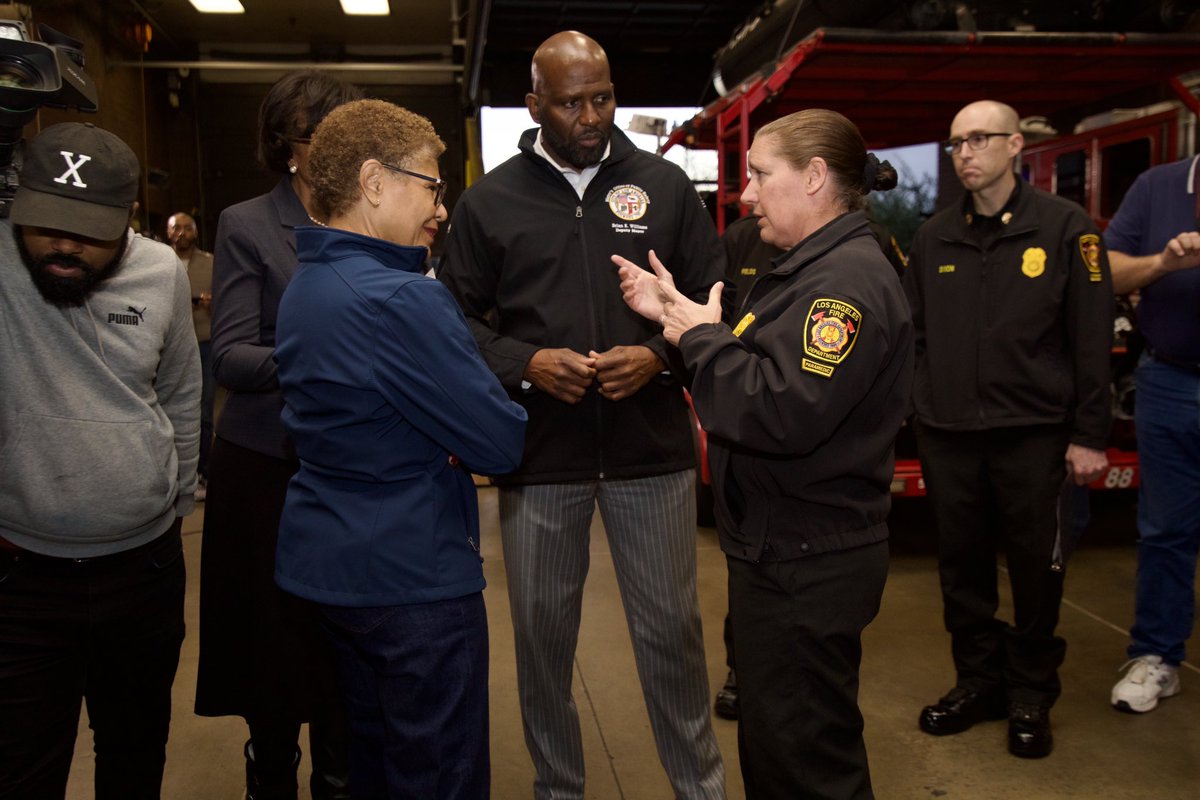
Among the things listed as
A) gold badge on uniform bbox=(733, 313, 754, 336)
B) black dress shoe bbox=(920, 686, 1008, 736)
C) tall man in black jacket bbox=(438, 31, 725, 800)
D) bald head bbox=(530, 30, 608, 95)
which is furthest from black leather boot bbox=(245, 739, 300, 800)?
black dress shoe bbox=(920, 686, 1008, 736)

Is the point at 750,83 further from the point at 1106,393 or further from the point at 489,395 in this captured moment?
the point at 489,395

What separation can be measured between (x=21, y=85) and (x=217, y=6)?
972cm

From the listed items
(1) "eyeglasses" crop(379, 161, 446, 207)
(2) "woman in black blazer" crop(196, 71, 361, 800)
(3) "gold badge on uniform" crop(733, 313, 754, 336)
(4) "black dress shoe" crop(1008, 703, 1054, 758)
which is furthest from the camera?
(4) "black dress shoe" crop(1008, 703, 1054, 758)

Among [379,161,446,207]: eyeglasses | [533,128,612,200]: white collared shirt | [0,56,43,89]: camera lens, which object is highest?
[0,56,43,89]: camera lens

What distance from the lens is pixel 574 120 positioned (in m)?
2.51

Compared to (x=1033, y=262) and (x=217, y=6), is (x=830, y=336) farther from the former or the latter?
(x=217, y=6)

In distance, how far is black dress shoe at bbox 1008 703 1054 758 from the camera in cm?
312

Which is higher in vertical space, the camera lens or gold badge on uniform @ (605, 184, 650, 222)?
the camera lens

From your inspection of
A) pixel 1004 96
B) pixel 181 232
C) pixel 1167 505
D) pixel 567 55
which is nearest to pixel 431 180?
pixel 567 55

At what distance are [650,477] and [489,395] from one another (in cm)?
89

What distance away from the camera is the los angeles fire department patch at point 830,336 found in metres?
1.83

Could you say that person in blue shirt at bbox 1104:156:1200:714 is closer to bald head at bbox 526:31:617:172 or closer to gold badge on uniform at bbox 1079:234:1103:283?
gold badge on uniform at bbox 1079:234:1103:283

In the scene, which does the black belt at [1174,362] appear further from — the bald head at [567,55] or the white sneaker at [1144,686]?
the bald head at [567,55]

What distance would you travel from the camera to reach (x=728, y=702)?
11.2 ft
